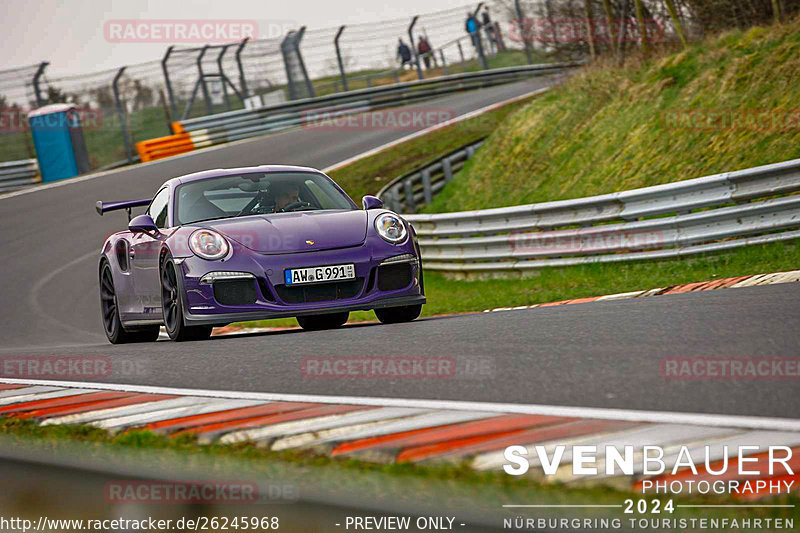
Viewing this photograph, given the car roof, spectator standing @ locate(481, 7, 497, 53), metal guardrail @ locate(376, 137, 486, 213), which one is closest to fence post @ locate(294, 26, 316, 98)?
spectator standing @ locate(481, 7, 497, 53)

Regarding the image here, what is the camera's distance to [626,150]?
48.9 ft

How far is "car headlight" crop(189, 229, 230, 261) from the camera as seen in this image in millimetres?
7312

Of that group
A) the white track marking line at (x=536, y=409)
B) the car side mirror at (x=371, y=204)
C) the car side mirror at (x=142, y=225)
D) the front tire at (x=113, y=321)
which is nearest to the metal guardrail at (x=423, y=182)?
the front tire at (x=113, y=321)

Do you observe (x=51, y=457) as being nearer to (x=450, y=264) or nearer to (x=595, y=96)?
(x=450, y=264)

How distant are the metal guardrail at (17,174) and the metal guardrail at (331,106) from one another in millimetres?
3853

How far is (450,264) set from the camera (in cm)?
1441

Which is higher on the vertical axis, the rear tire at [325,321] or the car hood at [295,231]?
the car hood at [295,231]

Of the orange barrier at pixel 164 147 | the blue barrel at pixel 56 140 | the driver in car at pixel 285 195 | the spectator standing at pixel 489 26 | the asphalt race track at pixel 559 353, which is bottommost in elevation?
the asphalt race track at pixel 559 353

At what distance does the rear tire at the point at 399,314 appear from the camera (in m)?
8.08

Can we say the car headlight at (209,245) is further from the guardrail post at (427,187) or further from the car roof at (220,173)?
the guardrail post at (427,187)

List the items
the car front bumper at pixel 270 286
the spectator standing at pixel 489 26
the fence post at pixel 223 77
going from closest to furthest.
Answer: the car front bumper at pixel 270 286
the fence post at pixel 223 77
the spectator standing at pixel 489 26

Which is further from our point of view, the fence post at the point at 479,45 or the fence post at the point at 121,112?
the fence post at the point at 479,45

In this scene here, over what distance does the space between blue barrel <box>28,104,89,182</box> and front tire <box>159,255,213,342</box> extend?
66.4 ft

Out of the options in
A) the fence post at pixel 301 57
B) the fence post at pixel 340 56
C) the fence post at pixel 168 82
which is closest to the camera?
the fence post at pixel 168 82
